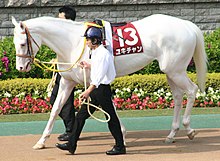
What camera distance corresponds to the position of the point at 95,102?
7.93 metres

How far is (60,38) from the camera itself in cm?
805

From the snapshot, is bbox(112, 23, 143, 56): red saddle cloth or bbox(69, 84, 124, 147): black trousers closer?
bbox(69, 84, 124, 147): black trousers

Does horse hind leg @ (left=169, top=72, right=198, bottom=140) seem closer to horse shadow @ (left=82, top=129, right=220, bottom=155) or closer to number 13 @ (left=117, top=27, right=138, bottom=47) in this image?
horse shadow @ (left=82, top=129, right=220, bottom=155)

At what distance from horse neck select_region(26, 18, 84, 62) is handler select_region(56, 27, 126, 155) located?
1.15 ft

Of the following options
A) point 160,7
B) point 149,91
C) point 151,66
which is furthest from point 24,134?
point 160,7

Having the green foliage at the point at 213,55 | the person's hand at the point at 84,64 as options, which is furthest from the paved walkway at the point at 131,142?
the green foliage at the point at 213,55

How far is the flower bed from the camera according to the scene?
11797mm

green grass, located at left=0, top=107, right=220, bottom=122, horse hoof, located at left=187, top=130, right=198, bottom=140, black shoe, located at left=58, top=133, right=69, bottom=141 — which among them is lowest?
green grass, located at left=0, top=107, right=220, bottom=122

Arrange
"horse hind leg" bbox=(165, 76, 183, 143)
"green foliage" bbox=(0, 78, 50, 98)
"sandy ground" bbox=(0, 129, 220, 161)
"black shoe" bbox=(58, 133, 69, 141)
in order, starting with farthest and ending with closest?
1. "green foliage" bbox=(0, 78, 50, 98)
2. "black shoe" bbox=(58, 133, 69, 141)
3. "horse hind leg" bbox=(165, 76, 183, 143)
4. "sandy ground" bbox=(0, 129, 220, 161)

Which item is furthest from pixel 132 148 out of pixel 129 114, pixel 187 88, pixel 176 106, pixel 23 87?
pixel 23 87

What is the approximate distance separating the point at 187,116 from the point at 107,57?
71.7 inches

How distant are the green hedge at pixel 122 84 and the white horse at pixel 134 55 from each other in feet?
Answer: 11.6

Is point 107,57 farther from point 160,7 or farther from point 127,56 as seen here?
point 160,7

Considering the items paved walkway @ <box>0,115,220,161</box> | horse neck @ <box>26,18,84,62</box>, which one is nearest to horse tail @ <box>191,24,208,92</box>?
paved walkway @ <box>0,115,220,161</box>
